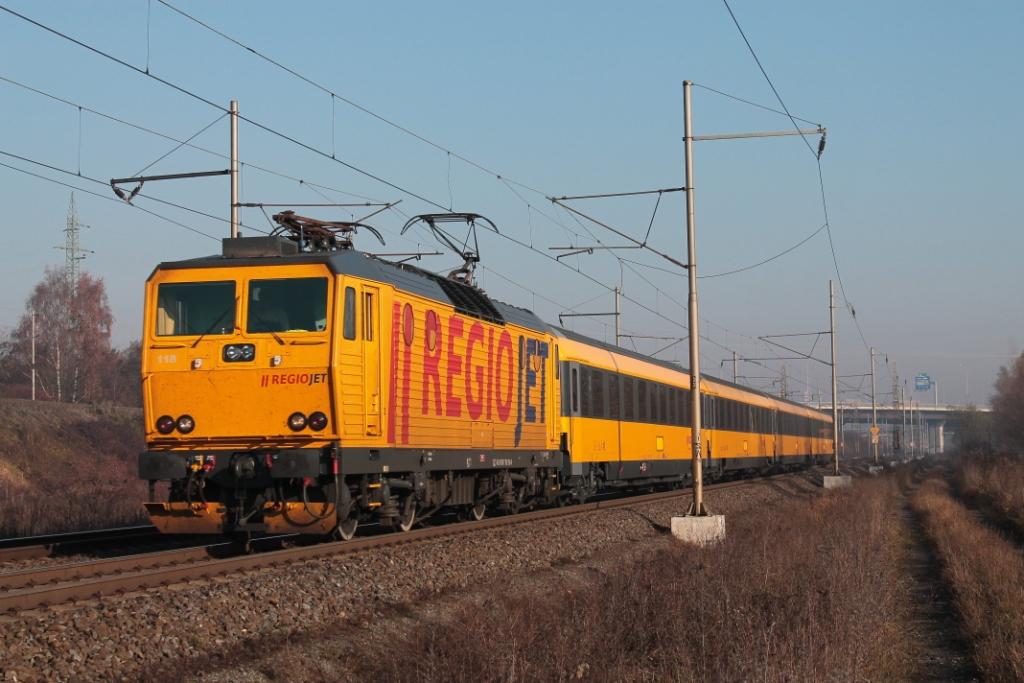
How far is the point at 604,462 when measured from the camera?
26906mm

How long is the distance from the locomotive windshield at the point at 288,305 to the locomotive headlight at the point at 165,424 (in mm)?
1477

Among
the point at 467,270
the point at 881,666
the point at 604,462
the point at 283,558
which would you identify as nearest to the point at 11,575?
the point at 283,558

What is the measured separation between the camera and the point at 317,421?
1412 cm

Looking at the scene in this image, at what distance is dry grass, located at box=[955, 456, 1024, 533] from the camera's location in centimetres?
3216

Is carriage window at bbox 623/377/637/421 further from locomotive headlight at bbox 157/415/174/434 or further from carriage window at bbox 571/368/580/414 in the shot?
locomotive headlight at bbox 157/415/174/434

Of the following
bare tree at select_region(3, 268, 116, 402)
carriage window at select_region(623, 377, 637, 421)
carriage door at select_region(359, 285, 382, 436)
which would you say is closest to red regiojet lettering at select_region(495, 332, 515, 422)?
carriage door at select_region(359, 285, 382, 436)

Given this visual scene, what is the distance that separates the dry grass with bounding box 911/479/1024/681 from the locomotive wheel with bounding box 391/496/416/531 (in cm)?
741

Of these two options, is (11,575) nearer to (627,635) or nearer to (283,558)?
(283,558)

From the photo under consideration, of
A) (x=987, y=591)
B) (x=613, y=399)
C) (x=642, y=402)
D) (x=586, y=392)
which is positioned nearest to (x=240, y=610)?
(x=987, y=591)

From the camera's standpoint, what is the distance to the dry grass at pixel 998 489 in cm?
3216

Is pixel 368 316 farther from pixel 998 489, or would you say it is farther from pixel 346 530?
pixel 998 489

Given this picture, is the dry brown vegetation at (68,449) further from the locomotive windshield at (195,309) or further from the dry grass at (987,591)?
the dry grass at (987,591)

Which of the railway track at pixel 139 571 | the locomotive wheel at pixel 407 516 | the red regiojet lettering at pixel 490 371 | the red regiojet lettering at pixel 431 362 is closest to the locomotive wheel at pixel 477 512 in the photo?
the red regiojet lettering at pixel 490 371

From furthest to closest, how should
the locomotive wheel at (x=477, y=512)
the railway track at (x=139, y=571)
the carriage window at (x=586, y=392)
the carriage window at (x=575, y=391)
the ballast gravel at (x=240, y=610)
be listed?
the carriage window at (x=586, y=392) < the carriage window at (x=575, y=391) < the locomotive wheel at (x=477, y=512) < the railway track at (x=139, y=571) < the ballast gravel at (x=240, y=610)
